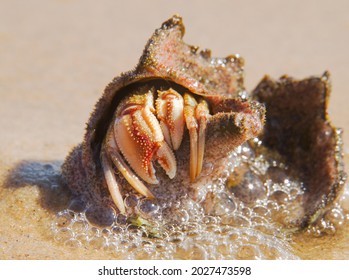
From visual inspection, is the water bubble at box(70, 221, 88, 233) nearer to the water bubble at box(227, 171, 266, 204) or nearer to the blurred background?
the water bubble at box(227, 171, 266, 204)

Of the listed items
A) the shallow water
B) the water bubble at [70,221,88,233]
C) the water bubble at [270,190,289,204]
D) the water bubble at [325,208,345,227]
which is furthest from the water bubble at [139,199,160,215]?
the water bubble at [325,208,345,227]

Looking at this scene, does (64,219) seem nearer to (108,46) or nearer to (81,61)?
(81,61)

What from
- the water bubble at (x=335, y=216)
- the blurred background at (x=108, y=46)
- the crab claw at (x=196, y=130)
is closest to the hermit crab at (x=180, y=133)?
the crab claw at (x=196, y=130)

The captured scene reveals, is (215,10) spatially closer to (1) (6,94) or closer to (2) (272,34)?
(2) (272,34)

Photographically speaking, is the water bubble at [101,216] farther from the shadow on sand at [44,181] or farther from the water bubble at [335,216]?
the water bubble at [335,216]

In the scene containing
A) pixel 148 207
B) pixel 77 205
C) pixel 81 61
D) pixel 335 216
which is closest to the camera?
pixel 148 207

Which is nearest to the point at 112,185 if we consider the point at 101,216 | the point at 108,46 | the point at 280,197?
the point at 101,216

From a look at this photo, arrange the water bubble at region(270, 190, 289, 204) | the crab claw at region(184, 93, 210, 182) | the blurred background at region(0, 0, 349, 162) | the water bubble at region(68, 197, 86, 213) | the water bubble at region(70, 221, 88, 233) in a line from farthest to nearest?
the blurred background at region(0, 0, 349, 162) < the water bubble at region(270, 190, 289, 204) < the water bubble at region(68, 197, 86, 213) < the water bubble at region(70, 221, 88, 233) < the crab claw at region(184, 93, 210, 182)

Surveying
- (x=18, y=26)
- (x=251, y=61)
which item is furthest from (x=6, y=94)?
(x=251, y=61)

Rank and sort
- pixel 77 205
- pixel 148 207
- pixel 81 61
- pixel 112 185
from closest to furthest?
pixel 112 185 → pixel 148 207 → pixel 77 205 → pixel 81 61
